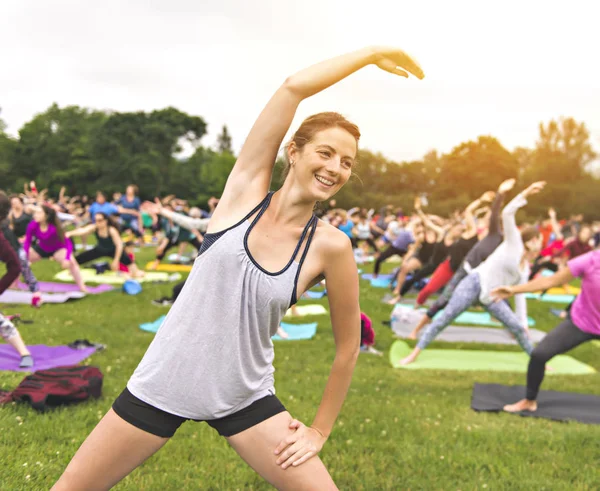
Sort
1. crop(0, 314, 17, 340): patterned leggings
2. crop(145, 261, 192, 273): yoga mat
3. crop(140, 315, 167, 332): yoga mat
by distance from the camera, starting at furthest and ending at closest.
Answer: crop(145, 261, 192, 273): yoga mat
crop(140, 315, 167, 332): yoga mat
crop(0, 314, 17, 340): patterned leggings

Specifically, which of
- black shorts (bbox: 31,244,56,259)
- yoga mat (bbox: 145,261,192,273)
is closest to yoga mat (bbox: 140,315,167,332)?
black shorts (bbox: 31,244,56,259)

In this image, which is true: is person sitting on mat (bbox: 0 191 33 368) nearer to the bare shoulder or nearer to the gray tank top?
the gray tank top

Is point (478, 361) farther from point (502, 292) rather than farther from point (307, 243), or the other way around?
point (307, 243)

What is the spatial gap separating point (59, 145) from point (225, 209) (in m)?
55.4

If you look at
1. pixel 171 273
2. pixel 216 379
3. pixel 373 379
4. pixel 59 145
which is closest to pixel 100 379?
pixel 373 379

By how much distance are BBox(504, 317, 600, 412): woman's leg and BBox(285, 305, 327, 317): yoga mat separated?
5215 millimetres

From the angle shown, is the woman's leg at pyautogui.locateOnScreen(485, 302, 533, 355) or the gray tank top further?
the woman's leg at pyautogui.locateOnScreen(485, 302, 533, 355)

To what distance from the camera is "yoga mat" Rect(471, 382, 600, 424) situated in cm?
538

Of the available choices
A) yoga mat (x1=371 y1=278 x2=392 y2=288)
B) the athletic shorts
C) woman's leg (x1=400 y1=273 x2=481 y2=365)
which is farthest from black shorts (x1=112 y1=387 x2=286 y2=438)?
yoga mat (x1=371 y1=278 x2=392 y2=288)

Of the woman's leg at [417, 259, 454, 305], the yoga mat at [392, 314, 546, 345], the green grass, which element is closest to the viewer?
the green grass

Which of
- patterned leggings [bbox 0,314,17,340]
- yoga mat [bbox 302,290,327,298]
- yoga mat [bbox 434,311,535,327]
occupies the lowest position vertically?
yoga mat [bbox 302,290,327,298]

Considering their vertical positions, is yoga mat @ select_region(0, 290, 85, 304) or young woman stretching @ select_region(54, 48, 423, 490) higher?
young woman stretching @ select_region(54, 48, 423, 490)

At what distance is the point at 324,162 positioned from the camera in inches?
82.0

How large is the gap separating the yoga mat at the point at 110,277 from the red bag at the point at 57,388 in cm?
749
